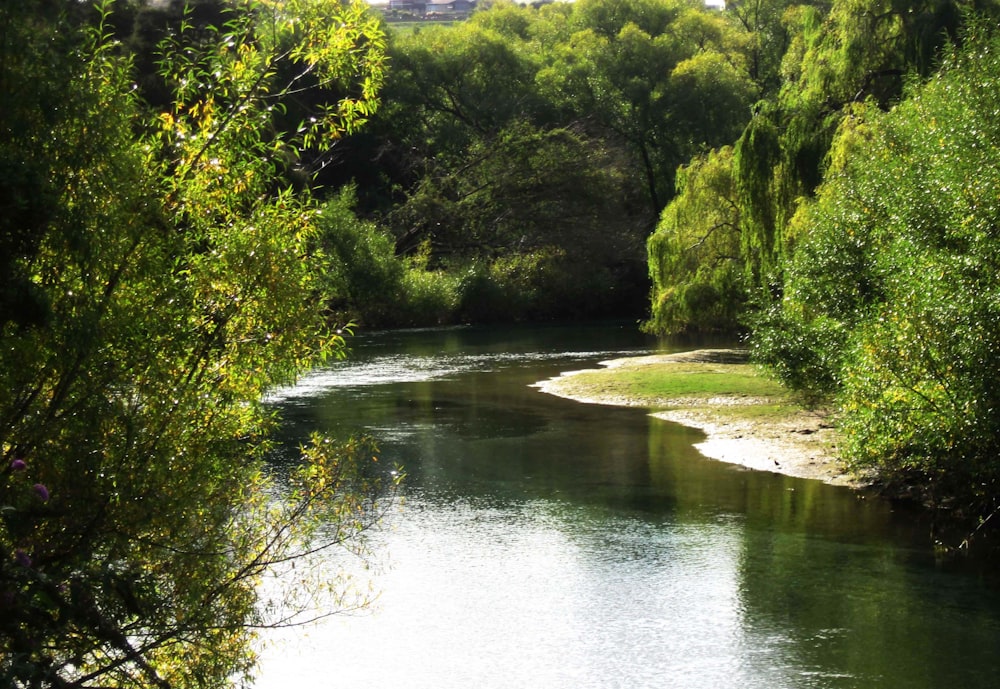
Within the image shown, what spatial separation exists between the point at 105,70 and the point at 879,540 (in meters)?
15.0

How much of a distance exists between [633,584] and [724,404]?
16218 mm

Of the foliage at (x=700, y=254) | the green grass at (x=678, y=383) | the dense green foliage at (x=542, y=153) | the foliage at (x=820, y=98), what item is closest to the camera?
the foliage at (x=820, y=98)

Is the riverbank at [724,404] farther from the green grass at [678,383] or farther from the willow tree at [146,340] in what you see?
the willow tree at [146,340]

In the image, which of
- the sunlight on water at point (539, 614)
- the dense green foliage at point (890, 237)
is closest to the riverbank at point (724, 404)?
the dense green foliage at point (890, 237)

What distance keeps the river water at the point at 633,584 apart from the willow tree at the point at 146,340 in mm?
4711

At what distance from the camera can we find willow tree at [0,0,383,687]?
794 centimetres

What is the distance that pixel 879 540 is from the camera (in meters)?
19.8

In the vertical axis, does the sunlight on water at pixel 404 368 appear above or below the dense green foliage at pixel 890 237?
below

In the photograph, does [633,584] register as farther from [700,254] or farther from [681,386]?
[700,254]

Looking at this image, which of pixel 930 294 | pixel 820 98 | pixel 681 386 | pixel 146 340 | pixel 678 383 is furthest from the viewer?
pixel 678 383

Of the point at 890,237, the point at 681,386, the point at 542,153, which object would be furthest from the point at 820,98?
the point at 542,153

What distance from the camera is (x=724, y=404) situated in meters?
33.2

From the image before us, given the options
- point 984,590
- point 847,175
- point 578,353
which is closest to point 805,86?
point 847,175

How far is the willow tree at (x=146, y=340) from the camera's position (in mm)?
7941
